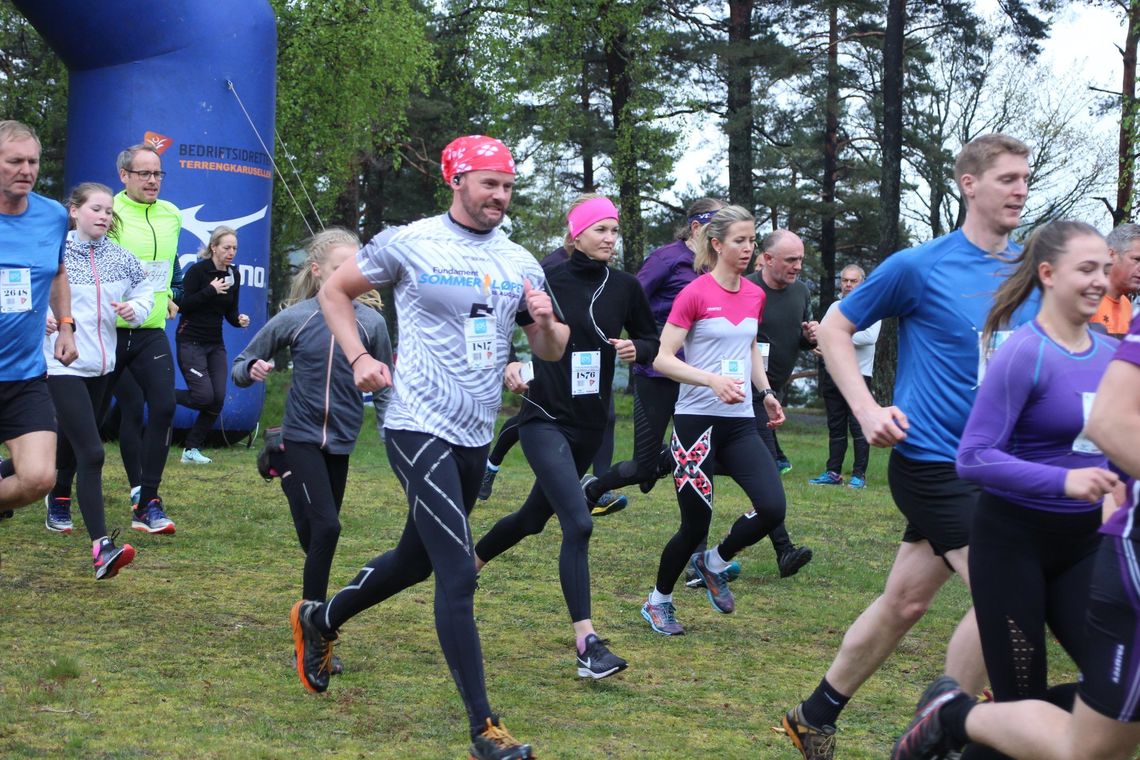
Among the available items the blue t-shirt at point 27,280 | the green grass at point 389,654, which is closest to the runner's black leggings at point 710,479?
the green grass at point 389,654

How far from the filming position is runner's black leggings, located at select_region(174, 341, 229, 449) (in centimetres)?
1178

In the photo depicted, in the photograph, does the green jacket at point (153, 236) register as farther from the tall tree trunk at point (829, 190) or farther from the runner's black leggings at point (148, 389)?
the tall tree trunk at point (829, 190)

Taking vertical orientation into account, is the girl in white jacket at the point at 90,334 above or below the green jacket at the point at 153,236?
below

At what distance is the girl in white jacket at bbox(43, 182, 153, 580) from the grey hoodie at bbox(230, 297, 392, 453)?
1.57m

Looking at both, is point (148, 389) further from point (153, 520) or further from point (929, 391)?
point (929, 391)

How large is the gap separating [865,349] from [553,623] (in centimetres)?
792

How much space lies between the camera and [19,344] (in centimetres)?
598

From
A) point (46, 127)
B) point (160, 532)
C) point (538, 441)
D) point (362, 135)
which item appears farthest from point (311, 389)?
point (46, 127)

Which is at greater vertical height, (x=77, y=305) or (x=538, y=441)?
(x=77, y=305)

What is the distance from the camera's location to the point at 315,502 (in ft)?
19.6

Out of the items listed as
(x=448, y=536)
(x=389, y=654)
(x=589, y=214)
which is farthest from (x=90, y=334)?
(x=448, y=536)

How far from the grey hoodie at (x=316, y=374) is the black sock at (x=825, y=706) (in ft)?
7.64

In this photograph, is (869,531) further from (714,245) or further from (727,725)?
(727,725)

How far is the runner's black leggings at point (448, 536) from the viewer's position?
455cm
